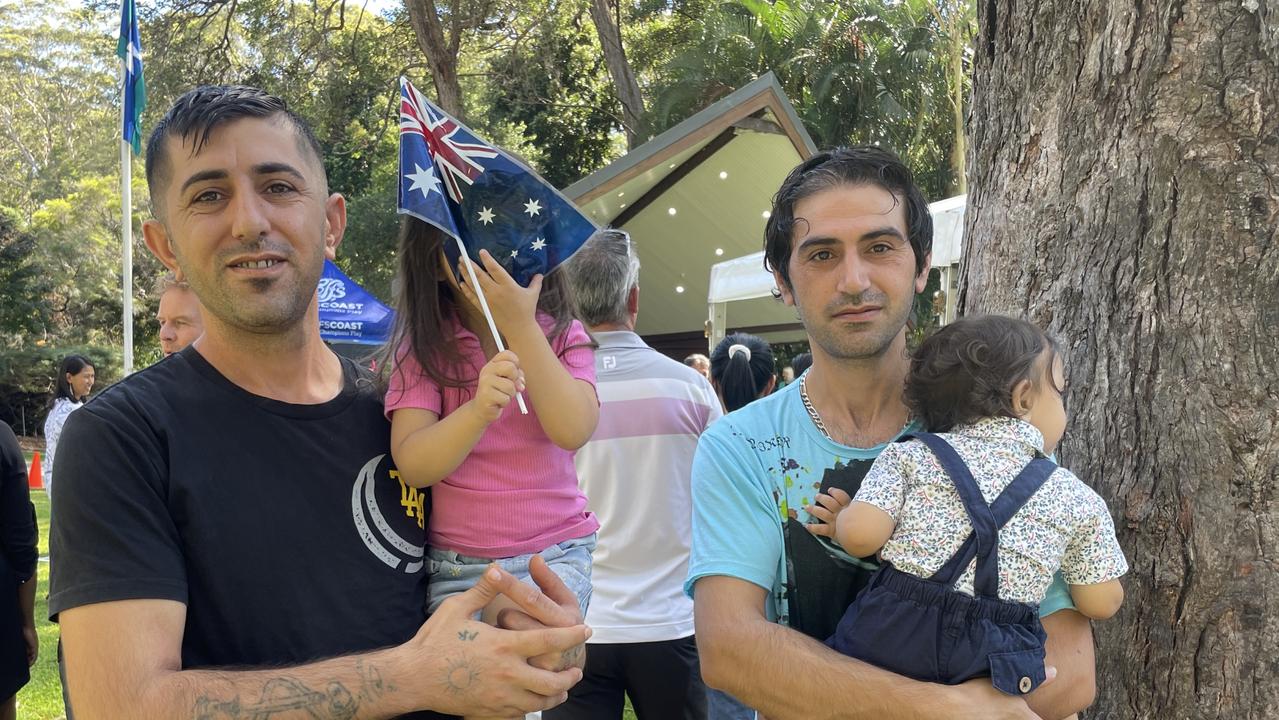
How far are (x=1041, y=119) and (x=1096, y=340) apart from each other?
591 mm

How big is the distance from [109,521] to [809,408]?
Answer: 1.51 metres

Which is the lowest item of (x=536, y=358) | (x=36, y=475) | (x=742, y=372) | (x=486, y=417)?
(x=36, y=475)

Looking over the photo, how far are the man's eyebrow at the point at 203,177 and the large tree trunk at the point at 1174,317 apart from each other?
6.52 ft

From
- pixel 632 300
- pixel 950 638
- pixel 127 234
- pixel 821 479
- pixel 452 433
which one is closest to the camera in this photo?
pixel 950 638

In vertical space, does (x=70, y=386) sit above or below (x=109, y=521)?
below

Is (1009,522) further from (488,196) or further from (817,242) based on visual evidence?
(488,196)

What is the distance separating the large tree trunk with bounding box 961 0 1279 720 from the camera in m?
2.27

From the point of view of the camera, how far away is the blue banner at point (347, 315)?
1079 cm

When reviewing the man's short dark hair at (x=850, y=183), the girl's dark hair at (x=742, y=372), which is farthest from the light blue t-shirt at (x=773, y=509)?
the girl's dark hair at (x=742, y=372)

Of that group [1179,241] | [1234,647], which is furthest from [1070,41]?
[1234,647]

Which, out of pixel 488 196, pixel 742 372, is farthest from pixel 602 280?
pixel 488 196

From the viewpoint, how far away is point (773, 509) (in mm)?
2316

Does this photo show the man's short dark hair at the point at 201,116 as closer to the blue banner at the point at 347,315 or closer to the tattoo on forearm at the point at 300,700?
the tattoo on forearm at the point at 300,700

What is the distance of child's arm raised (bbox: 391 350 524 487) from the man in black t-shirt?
68 millimetres
